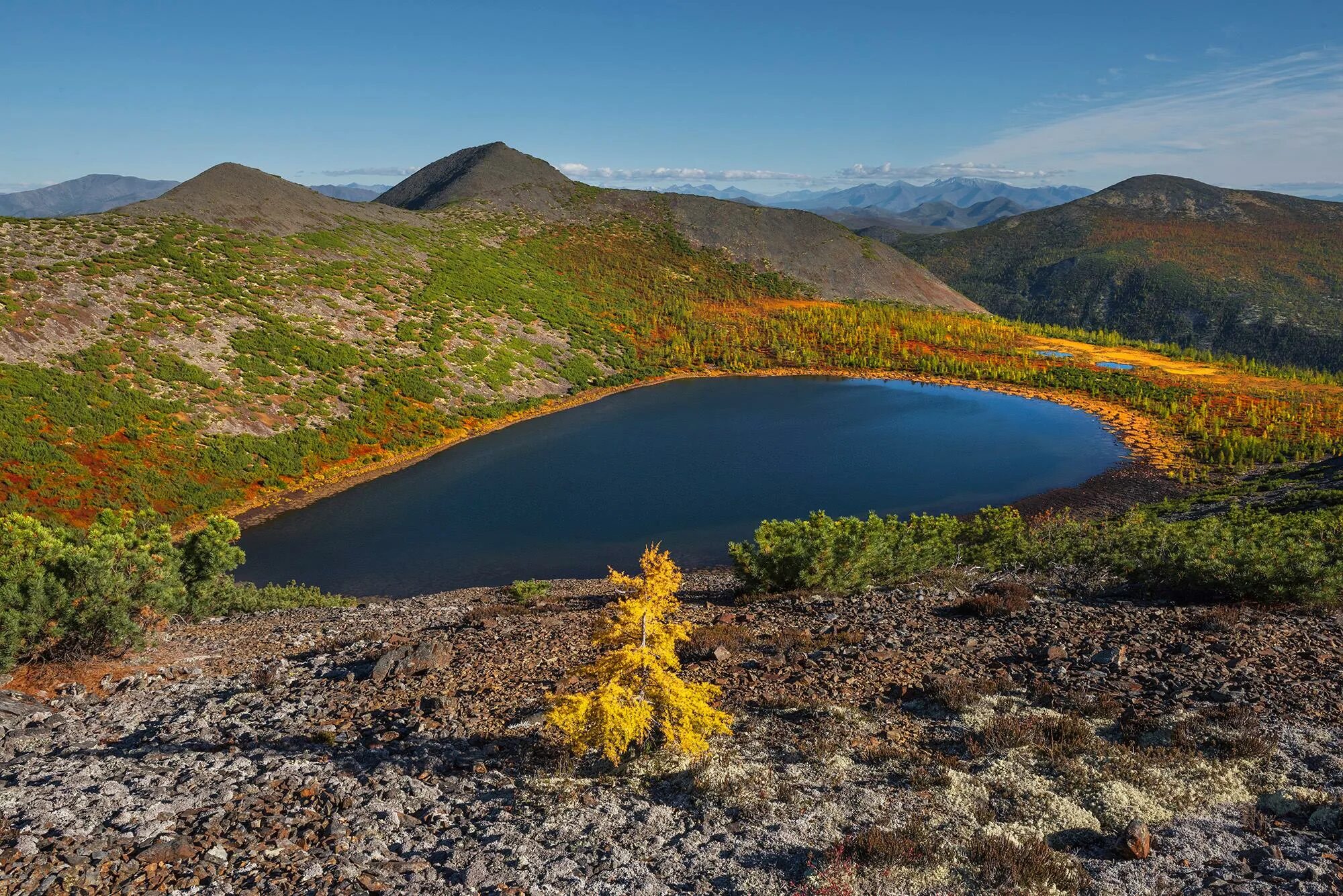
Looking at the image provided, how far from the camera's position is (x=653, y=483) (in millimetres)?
41344

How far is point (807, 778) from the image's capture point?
10.0 meters

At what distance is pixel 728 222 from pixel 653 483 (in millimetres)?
89995

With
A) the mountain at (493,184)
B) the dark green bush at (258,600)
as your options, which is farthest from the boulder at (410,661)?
the mountain at (493,184)

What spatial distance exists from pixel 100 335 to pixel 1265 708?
2265 inches

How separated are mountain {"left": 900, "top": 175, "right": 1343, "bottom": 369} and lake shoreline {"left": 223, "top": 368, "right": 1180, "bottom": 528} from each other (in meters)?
92.0

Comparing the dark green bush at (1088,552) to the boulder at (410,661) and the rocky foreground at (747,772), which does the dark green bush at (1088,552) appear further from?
the boulder at (410,661)

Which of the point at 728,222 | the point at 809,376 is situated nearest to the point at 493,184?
the point at 728,222

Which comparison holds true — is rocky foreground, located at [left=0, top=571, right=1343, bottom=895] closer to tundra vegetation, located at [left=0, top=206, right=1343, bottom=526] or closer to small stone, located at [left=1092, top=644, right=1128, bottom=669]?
small stone, located at [left=1092, top=644, right=1128, bottom=669]

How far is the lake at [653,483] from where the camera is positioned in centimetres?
3123

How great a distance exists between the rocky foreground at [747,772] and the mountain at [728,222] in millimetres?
102796

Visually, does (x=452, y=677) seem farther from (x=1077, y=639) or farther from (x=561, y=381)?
(x=561, y=381)

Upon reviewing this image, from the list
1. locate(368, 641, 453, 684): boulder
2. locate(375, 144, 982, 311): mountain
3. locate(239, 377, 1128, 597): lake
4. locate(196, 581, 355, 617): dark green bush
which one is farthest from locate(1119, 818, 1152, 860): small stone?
locate(375, 144, 982, 311): mountain

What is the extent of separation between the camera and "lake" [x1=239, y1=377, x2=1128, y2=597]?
3123cm

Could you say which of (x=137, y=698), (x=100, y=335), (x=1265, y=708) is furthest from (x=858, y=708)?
(x=100, y=335)
